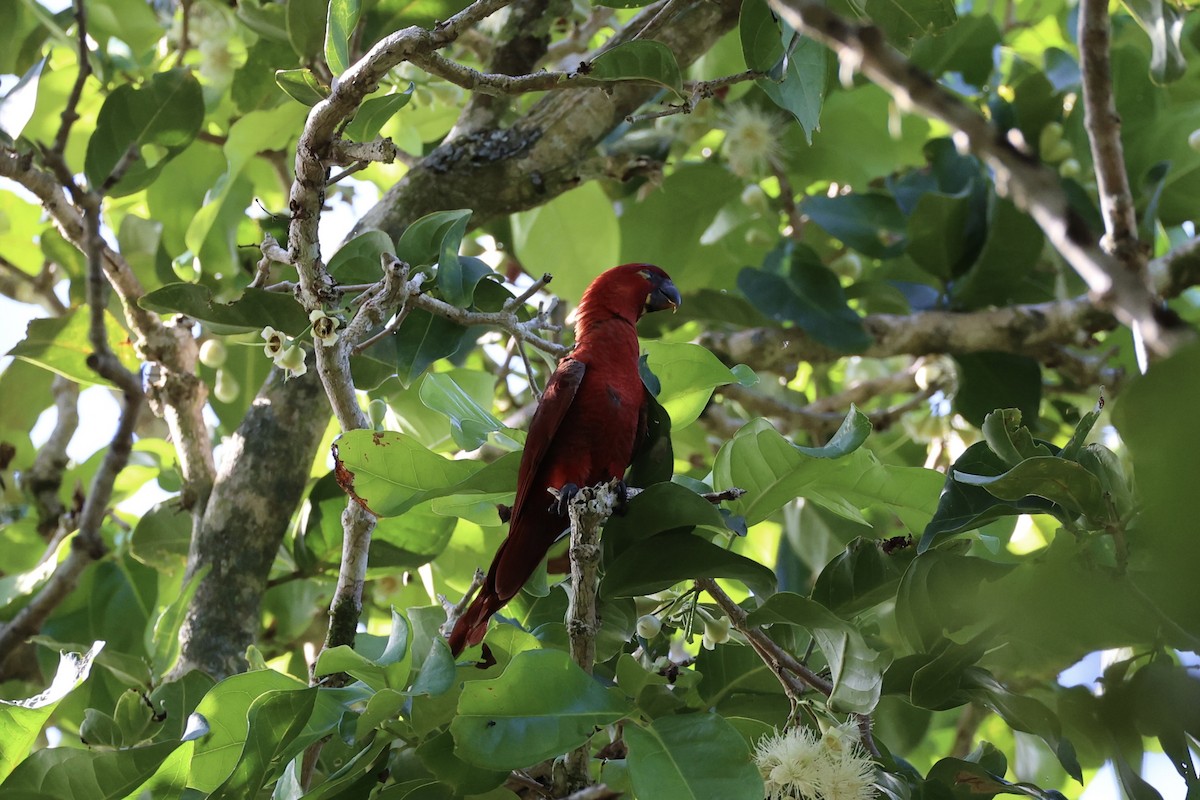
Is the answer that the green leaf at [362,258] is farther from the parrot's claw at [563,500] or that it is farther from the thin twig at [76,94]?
the thin twig at [76,94]

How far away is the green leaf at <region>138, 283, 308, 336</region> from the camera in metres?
1.72

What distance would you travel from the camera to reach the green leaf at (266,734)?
1.25 metres

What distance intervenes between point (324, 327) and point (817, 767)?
868 mm

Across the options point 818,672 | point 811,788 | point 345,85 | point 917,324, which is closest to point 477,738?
point 811,788

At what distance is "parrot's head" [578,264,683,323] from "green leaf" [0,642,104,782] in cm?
123

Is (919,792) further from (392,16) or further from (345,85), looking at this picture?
(392,16)

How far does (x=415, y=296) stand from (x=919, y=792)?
98cm

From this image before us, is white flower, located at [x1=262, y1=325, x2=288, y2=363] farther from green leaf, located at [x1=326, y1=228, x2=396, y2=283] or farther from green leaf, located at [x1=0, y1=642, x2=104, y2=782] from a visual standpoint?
green leaf, located at [x1=0, y1=642, x2=104, y2=782]

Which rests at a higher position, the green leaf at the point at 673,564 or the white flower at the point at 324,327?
the white flower at the point at 324,327

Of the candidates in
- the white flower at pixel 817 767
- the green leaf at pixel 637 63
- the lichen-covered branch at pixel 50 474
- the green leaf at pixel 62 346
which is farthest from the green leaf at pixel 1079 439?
the lichen-covered branch at pixel 50 474

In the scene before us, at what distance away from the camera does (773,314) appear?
280cm

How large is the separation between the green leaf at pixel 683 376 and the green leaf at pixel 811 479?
0.60 ft

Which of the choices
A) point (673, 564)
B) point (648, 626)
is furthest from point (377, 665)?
point (648, 626)

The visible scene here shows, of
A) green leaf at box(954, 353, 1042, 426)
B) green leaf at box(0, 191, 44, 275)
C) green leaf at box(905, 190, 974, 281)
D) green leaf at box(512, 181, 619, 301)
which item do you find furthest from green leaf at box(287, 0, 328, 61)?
green leaf at box(954, 353, 1042, 426)
